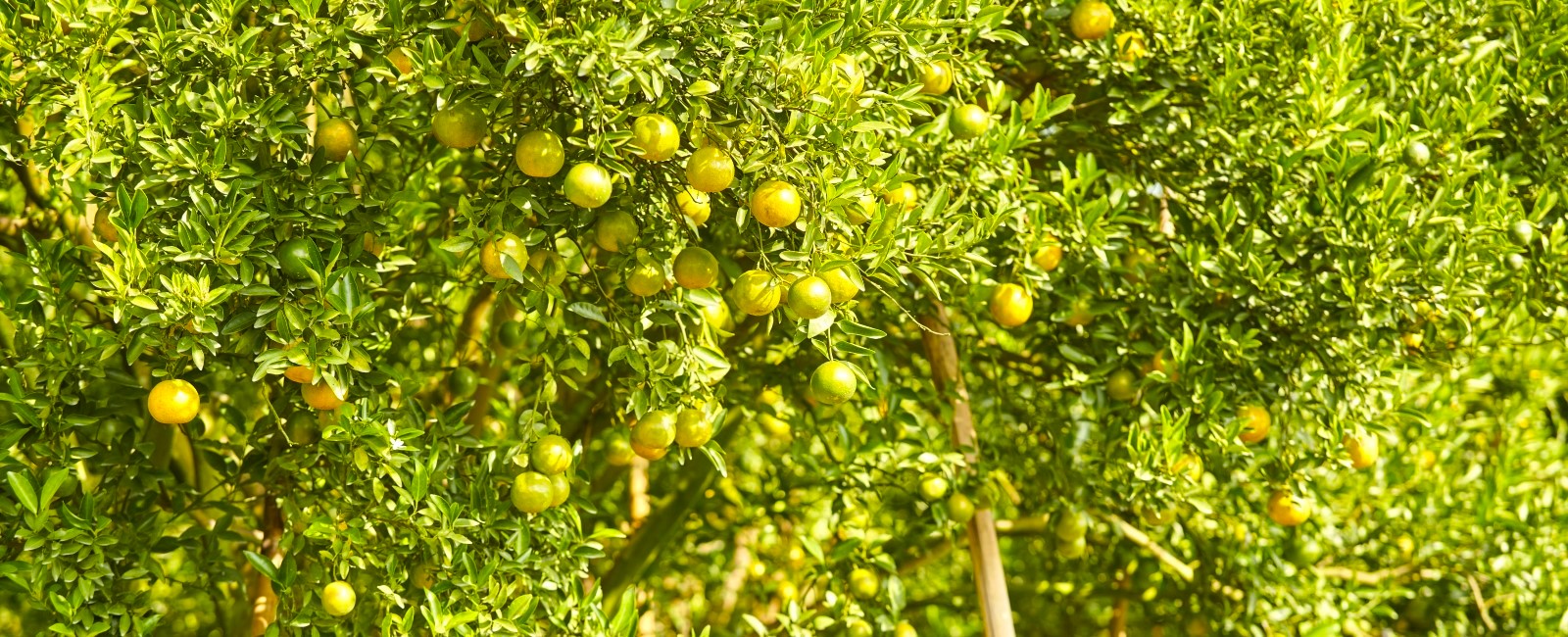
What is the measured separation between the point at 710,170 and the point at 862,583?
1198 mm

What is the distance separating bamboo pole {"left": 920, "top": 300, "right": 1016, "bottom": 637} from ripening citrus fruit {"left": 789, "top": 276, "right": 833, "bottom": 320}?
3.20 ft

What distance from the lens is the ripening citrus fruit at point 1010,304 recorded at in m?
2.15

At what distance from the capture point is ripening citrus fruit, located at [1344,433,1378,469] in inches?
89.2

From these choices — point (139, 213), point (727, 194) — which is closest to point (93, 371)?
point (139, 213)

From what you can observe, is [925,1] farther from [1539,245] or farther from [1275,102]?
[1539,245]

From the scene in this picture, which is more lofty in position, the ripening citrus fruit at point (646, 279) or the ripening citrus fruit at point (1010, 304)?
the ripening citrus fruit at point (646, 279)

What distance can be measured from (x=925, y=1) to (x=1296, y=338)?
100cm

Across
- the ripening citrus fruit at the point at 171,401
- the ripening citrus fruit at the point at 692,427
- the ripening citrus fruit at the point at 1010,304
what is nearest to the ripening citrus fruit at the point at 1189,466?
the ripening citrus fruit at the point at 1010,304

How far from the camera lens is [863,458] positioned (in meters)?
2.40

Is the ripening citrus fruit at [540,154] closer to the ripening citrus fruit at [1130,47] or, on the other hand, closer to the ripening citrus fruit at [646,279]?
the ripening citrus fruit at [646,279]

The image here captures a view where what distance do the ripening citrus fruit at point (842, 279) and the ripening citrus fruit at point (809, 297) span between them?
3 cm

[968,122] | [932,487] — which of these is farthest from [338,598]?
[968,122]

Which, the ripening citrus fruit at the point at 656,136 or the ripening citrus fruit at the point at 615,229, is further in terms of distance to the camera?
the ripening citrus fruit at the point at 615,229

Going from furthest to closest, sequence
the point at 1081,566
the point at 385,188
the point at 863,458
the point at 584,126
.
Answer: the point at 1081,566, the point at 863,458, the point at 385,188, the point at 584,126
